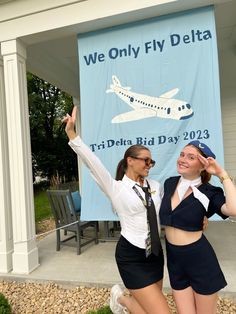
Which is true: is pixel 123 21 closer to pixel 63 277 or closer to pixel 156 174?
pixel 156 174

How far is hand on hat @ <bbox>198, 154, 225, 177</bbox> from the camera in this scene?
177 centimetres

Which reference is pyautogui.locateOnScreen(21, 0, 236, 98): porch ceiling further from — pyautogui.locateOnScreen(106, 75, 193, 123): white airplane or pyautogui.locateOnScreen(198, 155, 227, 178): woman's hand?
pyautogui.locateOnScreen(198, 155, 227, 178): woman's hand

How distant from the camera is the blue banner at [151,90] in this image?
340cm

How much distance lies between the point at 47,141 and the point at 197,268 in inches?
686

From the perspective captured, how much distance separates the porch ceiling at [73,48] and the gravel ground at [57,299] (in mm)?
3114

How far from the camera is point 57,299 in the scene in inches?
128

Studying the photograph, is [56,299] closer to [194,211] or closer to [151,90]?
[194,211]

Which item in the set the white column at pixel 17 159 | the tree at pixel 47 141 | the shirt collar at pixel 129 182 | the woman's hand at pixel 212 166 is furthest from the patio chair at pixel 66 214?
the tree at pixel 47 141

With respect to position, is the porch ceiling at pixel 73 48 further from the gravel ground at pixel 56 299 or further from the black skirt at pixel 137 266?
the gravel ground at pixel 56 299

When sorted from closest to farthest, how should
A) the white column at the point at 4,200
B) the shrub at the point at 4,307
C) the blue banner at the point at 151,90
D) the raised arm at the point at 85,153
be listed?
1. the raised arm at the point at 85,153
2. the shrub at the point at 4,307
3. the blue banner at the point at 151,90
4. the white column at the point at 4,200

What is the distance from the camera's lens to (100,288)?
3.33 meters

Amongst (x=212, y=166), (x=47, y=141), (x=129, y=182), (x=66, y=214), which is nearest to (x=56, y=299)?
(x=66, y=214)

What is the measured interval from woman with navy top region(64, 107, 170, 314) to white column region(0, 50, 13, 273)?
8.11 feet

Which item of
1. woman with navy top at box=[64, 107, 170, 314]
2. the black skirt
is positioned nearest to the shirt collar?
woman with navy top at box=[64, 107, 170, 314]
